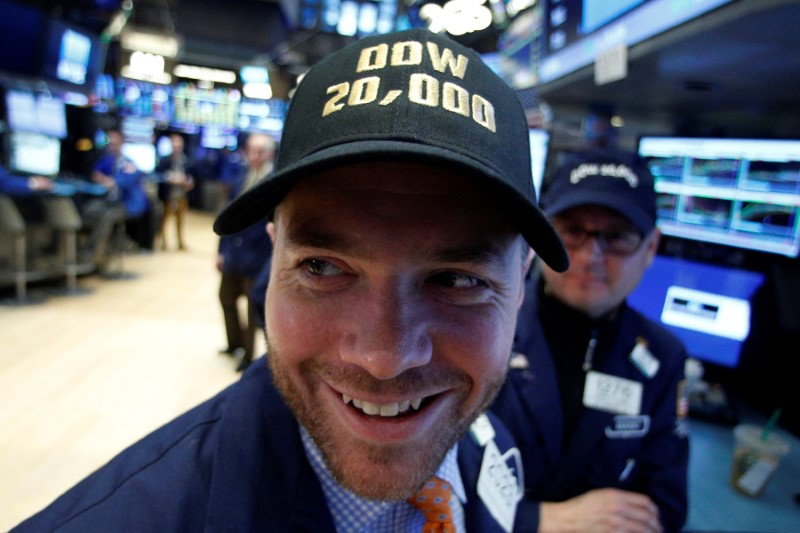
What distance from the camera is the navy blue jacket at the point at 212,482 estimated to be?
2.18ft

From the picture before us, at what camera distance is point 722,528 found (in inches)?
54.2

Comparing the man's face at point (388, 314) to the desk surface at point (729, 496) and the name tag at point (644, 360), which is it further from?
the desk surface at point (729, 496)

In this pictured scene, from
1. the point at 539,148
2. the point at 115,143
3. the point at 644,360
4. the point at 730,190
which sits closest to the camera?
the point at 644,360

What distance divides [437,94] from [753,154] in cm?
149

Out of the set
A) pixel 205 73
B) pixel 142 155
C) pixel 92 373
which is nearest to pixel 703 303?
pixel 92 373

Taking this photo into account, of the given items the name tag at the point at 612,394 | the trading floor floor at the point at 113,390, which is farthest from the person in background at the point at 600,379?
the trading floor floor at the point at 113,390

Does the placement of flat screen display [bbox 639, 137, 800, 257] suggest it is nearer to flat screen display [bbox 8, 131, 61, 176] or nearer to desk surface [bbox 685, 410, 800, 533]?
desk surface [bbox 685, 410, 800, 533]

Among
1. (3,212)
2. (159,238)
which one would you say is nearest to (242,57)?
(159,238)

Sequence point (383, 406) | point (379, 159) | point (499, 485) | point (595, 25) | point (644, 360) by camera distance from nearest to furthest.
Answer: point (379, 159) < point (383, 406) < point (499, 485) < point (644, 360) < point (595, 25)

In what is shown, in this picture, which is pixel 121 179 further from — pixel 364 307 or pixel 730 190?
pixel 364 307

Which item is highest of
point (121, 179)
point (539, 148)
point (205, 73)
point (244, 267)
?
point (205, 73)

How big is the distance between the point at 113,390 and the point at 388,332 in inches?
132

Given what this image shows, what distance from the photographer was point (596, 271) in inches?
55.6

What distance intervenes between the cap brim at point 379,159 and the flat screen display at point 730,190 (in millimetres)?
1278
